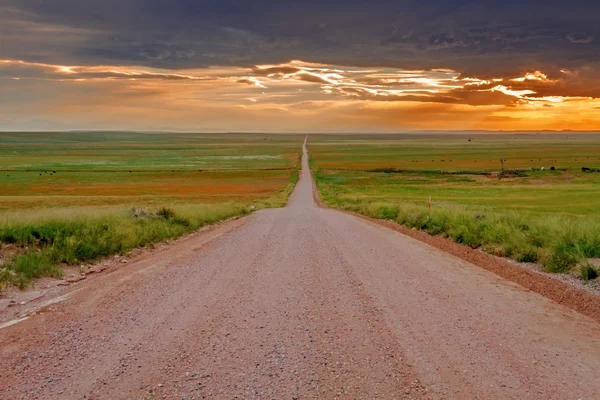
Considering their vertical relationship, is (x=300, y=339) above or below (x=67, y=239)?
below

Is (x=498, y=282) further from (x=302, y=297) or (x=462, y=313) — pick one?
(x=302, y=297)

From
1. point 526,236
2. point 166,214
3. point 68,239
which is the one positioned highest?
point 68,239

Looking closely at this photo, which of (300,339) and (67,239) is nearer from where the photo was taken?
(300,339)

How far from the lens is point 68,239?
1345 centimetres

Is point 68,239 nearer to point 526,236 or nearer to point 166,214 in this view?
point 166,214

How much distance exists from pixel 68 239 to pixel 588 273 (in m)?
12.8

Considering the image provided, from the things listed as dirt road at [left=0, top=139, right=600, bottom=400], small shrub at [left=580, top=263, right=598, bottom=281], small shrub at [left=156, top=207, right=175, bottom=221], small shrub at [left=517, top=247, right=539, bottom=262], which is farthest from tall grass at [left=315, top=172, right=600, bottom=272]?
small shrub at [left=156, top=207, right=175, bottom=221]

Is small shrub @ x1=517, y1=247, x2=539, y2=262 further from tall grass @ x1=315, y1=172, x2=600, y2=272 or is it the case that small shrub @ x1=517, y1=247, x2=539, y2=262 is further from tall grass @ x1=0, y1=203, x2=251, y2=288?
tall grass @ x1=0, y1=203, x2=251, y2=288

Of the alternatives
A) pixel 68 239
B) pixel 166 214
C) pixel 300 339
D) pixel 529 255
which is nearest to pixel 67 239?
pixel 68 239

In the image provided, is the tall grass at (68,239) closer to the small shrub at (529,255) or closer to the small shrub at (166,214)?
the small shrub at (166,214)

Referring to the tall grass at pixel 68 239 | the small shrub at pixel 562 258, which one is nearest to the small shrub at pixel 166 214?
the tall grass at pixel 68 239

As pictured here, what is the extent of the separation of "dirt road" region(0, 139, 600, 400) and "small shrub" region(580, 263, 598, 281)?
62.7 inches

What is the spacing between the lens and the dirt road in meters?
5.55

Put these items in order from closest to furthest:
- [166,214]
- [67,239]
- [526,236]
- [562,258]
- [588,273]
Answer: [588,273], [562,258], [67,239], [526,236], [166,214]
